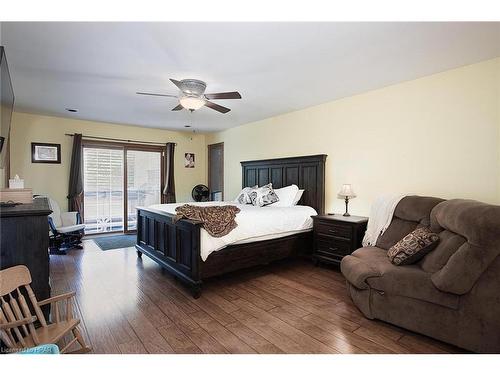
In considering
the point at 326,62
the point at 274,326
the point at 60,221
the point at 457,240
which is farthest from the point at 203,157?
the point at 457,240

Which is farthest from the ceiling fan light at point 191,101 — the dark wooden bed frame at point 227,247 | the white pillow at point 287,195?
the white pillow at point 287,195

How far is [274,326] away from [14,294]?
1992mm

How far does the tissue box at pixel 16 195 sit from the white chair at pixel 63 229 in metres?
2.33

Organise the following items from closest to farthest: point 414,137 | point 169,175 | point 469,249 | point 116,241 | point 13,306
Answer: point 13,306 → point 469,249 → point 414,137 → point 116,241 → point 169,175

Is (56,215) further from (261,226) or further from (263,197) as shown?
(261,226)

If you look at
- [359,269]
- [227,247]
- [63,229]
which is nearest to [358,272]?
[359,269]

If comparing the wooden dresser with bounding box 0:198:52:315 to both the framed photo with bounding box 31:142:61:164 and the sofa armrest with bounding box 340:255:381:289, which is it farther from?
the framed photo with bounding box 31:142:61:164

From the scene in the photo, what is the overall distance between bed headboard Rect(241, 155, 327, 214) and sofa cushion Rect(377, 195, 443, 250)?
4.27ft

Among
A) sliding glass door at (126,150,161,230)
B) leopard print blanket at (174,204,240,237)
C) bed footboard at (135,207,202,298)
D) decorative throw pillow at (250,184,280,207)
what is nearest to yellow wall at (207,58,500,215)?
decorative throw pillow at (250,184,280,207)

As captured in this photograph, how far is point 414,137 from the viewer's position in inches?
128

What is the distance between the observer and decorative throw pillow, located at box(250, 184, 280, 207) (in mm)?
4355

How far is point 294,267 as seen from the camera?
151 inches

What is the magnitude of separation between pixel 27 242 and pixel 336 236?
10.6ft

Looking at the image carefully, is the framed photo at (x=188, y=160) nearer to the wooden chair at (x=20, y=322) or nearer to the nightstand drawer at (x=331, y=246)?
the nightstand drawer at (x=331, y=246)
